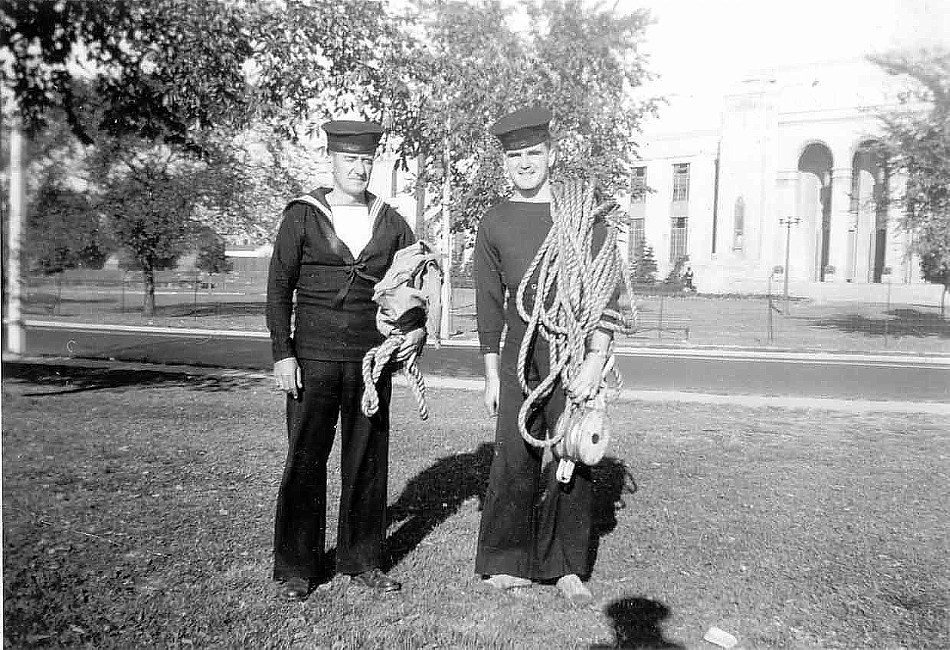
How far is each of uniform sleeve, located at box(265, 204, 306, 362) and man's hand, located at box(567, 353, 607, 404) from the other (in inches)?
46.1

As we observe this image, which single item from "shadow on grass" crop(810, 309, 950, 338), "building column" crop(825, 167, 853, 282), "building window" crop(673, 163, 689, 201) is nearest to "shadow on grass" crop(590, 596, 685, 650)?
"shadow on grass" crop(810, 309, 950, 338)

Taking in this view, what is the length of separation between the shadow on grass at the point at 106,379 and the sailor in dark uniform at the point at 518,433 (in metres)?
6.61

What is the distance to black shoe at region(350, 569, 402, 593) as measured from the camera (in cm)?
353

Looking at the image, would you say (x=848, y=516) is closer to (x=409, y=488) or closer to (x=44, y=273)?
(x=409, y=488)

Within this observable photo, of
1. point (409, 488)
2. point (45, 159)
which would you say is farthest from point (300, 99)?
point (409, 488)

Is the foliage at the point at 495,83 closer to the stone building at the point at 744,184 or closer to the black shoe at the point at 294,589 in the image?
the black shoe at the point at 294,589

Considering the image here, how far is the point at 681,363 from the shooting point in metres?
14.2

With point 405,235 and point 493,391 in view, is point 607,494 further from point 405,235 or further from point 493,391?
point 405,235

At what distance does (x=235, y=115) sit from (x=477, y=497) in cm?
528

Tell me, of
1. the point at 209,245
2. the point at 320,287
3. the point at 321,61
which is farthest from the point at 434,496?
the point at 209,245

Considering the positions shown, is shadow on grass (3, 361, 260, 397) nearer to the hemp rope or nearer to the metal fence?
the metal fence

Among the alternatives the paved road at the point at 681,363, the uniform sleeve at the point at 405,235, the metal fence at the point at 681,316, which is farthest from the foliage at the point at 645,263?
the uniform sleeve at the point at 405,235

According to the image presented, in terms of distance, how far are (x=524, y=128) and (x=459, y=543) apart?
2084mm

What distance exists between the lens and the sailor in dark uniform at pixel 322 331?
11.4ft
